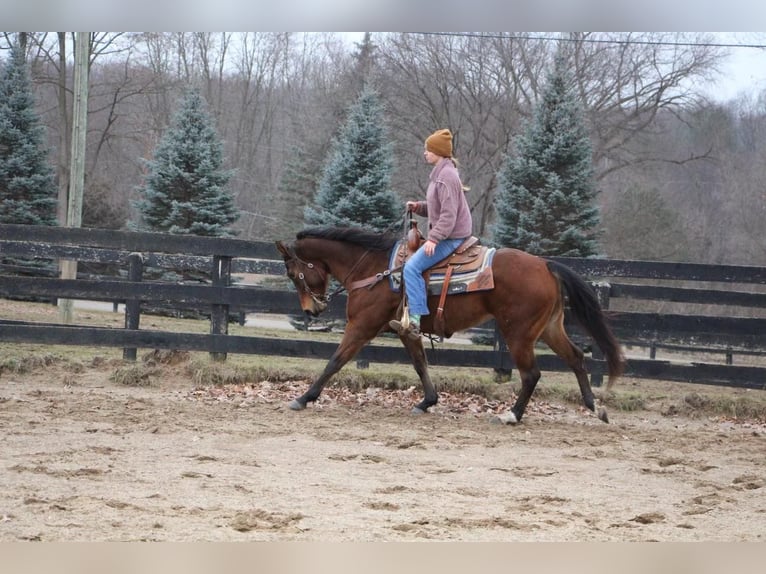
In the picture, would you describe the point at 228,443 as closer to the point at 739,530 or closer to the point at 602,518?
the point at 602,518

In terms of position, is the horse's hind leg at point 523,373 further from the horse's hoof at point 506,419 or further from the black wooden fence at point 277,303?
the black wooden fence at point 277,303

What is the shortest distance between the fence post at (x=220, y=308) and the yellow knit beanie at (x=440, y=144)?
3276mm

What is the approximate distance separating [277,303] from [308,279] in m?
1.16

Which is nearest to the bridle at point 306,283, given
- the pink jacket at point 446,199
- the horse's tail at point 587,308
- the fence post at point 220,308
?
the pink jacket at point 446,199

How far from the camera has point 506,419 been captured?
7617 mm

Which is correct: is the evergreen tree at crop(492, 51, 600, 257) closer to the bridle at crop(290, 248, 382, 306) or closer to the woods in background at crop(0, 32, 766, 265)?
the woods in background at crop(0, 32, 766, 265)

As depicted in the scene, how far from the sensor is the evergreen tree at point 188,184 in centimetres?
1975

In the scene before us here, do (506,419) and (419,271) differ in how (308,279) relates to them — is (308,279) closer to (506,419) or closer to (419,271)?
(419,271)

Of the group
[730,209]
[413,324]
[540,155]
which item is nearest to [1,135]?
[540,155]

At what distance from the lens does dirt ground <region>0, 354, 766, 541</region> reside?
4078mm

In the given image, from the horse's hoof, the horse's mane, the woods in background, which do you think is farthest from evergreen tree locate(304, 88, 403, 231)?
the horse's hoof

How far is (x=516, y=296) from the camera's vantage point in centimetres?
760

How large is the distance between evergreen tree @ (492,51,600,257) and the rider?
10257 mm

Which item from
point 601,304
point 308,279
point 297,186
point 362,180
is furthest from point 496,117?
point 308,279
